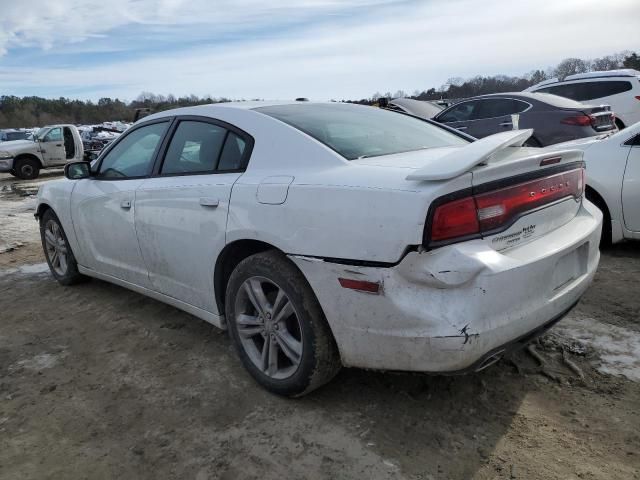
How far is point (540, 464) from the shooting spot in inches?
86.8

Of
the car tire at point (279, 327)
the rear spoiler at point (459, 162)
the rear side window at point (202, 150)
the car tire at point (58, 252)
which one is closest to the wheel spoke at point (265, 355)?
the car tire at point (279, 327)

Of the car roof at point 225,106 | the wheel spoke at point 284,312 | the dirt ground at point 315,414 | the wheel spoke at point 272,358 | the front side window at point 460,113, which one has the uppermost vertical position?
the car roof at point 225,106

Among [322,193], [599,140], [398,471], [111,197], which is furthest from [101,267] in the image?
[599,140]

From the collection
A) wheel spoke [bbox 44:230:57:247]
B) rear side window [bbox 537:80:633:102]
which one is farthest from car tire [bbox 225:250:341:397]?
rear side window [bbox 537:80:633:102]

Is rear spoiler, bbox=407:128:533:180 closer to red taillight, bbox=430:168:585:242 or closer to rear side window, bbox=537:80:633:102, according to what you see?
red taillight, bbox=430:168:585:242

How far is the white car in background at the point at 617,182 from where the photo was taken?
15.3 feet

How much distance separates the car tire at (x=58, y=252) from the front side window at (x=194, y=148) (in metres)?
1.89

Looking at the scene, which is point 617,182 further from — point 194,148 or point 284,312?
point 194,148

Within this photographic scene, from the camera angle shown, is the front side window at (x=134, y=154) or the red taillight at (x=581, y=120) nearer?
the front side window at (x=134, y=154)

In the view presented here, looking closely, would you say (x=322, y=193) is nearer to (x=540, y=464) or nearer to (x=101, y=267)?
(x=540, y=464)

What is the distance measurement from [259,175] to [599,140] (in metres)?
3.75

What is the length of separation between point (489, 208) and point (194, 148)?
6.44 feet

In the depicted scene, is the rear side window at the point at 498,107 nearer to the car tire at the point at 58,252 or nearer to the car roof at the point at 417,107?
the car roof at the point at 417,107

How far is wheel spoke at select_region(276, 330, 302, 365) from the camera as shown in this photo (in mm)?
2713
